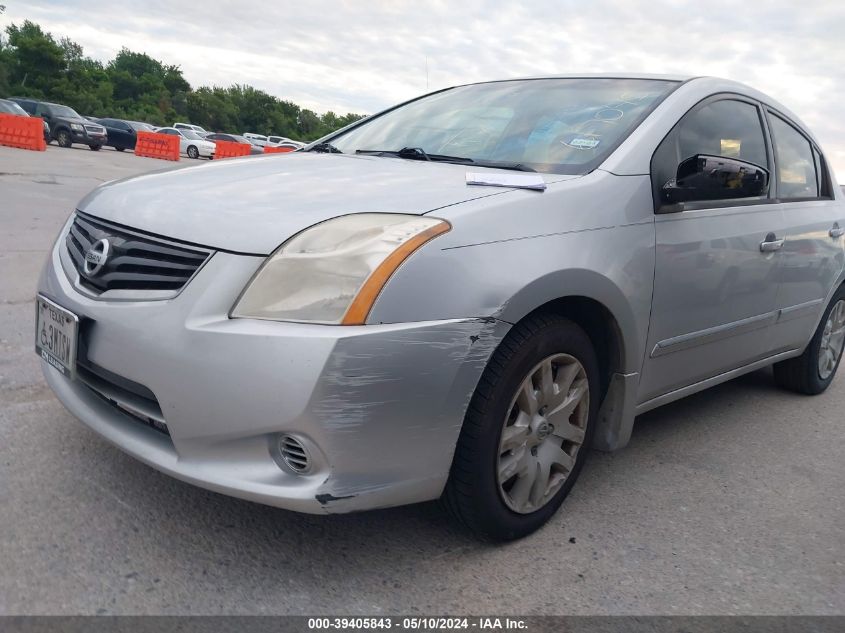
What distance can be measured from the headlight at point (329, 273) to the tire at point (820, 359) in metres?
2.98

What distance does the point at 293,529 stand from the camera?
235 centimetres

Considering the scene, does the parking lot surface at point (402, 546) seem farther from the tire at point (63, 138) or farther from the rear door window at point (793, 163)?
the tire at point (63, 138)

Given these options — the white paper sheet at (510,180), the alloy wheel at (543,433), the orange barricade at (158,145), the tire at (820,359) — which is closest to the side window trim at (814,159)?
the tire at (820,359)

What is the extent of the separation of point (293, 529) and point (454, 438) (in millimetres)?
648

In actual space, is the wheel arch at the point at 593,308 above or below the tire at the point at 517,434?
above

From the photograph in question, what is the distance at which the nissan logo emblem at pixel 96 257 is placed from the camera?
7.30 ft

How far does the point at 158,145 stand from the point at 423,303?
2650cm

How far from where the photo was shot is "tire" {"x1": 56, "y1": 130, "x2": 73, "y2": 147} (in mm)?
25594

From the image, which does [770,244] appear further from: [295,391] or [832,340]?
[295,391]

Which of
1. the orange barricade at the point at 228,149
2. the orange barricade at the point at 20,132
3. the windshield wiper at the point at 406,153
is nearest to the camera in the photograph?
the windshield wiper at the point at 406,153

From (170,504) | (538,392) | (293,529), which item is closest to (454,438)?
(538,392)

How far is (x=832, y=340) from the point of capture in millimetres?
4359

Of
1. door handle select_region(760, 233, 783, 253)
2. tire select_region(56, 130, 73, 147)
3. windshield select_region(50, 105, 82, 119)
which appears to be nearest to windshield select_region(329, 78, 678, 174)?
door handle select_region(760, 233, 783, 253)

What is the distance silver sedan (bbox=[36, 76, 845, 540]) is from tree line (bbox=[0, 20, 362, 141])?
3774 cm
